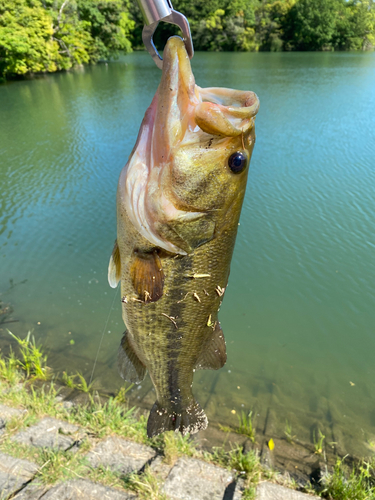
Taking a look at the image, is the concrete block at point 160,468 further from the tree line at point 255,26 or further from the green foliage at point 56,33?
the tree line at point 255,26

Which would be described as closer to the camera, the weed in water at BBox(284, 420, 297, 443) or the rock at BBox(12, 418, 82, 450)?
the rock at BBox(12, 418, 82, 450)

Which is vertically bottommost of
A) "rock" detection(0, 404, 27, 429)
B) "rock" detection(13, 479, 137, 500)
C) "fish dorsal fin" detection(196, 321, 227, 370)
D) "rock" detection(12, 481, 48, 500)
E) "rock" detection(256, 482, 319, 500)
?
"rock" detection(0, 404, 27, 429)

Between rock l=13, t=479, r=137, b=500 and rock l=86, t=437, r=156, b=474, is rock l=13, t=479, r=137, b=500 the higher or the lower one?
the higher one

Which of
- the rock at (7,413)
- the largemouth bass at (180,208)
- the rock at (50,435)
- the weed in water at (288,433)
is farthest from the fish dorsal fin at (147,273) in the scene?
the weed in water at (288,433)

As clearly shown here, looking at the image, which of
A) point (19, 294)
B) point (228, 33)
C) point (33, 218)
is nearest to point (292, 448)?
point (19, 294)

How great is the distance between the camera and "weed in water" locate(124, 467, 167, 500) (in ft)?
8.56

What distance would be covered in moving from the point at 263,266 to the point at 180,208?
5.35 m

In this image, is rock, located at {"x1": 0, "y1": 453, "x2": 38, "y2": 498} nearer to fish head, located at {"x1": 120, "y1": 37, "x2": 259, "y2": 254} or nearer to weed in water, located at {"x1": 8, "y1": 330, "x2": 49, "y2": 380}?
weed in water, located at {"x1": 8, "y1": 330, "x2": 49, "y2": 380}

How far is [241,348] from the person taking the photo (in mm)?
5113

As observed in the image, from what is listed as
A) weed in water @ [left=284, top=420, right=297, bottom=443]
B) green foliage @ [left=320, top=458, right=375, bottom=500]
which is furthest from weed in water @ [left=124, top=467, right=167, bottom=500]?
weed in water @ [left=284, top=420, right=297, bottom=443]

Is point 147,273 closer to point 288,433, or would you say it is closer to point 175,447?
point 175,447

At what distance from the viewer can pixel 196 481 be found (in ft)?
9.37

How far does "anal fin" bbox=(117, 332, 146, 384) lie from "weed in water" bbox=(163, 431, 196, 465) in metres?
1.35

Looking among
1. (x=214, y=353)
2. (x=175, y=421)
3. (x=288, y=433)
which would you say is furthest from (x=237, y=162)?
(x=288, y=433)
